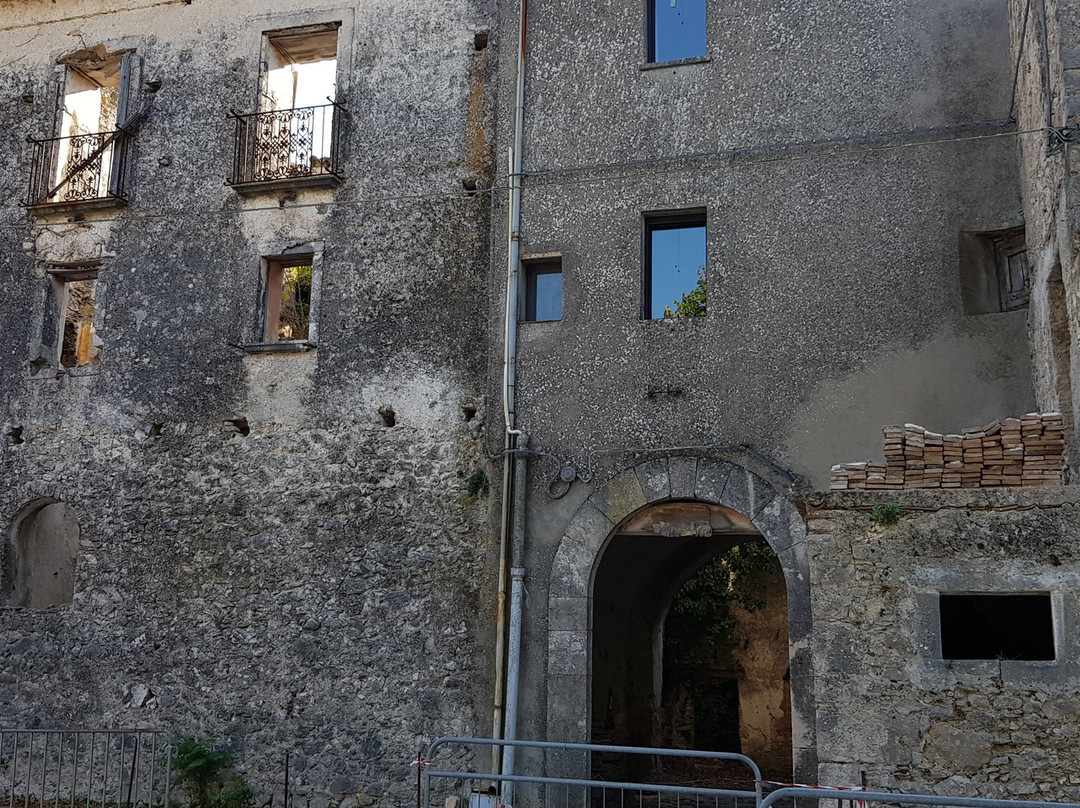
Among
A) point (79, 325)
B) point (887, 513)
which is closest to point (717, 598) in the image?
→ point (79, 325)

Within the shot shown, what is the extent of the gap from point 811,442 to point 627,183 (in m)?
3.09

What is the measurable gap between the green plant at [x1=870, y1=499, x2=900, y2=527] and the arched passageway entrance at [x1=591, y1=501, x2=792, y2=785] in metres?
5.13

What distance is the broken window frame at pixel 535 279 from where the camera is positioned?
11148mm

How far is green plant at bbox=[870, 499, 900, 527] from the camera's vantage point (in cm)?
727

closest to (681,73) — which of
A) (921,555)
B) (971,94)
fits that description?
(971,94)

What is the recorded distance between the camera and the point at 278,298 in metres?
12.4

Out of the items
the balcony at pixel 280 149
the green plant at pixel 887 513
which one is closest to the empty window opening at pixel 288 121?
the balcony at pixel 280 149

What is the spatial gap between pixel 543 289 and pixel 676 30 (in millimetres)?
2893

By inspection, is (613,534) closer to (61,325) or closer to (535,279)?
(535,279)

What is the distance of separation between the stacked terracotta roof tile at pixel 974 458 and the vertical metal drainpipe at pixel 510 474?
369cm

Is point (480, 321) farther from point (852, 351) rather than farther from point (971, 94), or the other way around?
point (971, 94)

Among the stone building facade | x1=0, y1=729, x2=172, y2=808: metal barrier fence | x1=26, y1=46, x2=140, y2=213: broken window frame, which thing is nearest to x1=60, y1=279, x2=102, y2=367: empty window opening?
the stone building facade

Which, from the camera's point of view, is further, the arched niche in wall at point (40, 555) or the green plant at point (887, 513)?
the arched niche in wall at point (40, 555)

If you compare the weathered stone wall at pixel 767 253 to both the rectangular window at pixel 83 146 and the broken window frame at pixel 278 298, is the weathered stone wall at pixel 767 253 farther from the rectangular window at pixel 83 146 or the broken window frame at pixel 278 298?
the rectangular window at pixel 83 146
